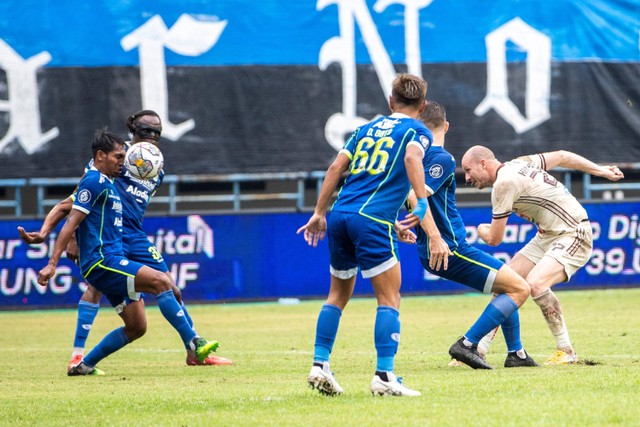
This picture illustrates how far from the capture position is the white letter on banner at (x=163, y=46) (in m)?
20.3

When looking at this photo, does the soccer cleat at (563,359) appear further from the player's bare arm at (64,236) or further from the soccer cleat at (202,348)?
the player's bare arm at (64,236)

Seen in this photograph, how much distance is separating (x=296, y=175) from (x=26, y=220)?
178 inches

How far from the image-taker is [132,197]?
1094cm

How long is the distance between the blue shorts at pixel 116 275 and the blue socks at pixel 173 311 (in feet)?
1.09

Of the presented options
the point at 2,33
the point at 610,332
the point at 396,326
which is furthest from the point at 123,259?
the point at 2,33

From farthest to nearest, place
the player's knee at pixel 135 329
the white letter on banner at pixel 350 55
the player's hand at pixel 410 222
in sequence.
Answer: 1. the white letter on banner at pixel 350 55
2. the player's knee at pixel 135 329
3. the player's hand at pixel 410 222

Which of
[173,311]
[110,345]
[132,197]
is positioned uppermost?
[132,197]

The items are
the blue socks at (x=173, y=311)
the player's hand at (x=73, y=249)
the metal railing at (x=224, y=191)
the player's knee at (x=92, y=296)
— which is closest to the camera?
the blue socks at (x=173, y=311)

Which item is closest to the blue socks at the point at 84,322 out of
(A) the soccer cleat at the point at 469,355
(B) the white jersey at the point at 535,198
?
(A) the soccer cleat at the point at 469,355

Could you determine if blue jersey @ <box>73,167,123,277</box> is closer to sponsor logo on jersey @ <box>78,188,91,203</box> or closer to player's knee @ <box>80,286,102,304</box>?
sponsor logo on jersey @ <box>78,188,91,203</box>

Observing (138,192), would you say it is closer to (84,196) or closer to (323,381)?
(84,196)

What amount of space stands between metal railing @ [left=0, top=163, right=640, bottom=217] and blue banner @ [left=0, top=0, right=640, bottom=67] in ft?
7.02

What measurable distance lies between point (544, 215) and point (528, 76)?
1178 centimetres

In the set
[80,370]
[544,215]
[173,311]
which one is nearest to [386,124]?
[544,215]
